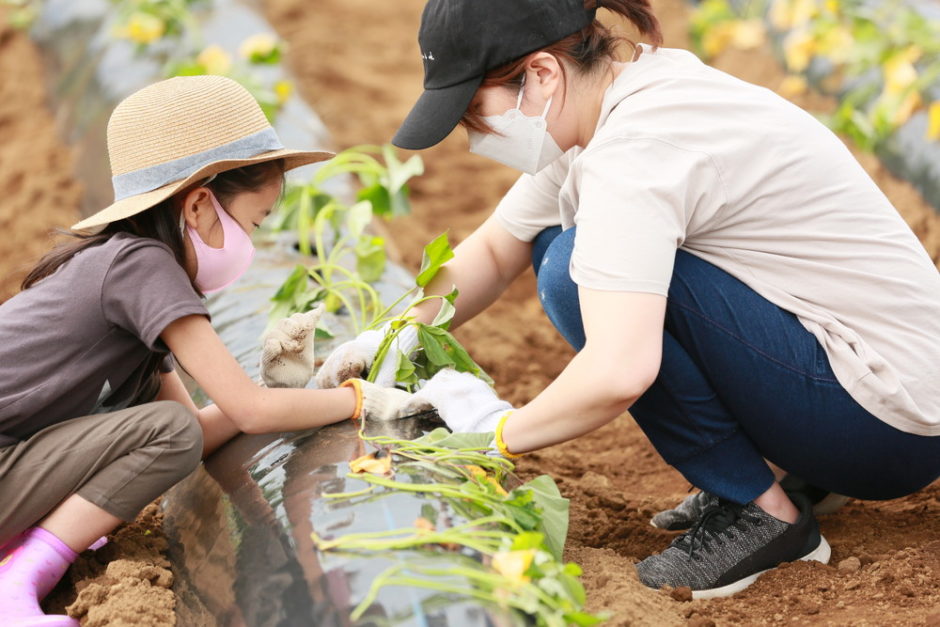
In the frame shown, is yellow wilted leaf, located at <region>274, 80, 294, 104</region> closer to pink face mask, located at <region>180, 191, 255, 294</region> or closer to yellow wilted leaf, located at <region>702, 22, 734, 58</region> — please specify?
pink face mask, located at <region>180, 191, 255, 294</region>

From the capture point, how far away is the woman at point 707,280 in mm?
1667

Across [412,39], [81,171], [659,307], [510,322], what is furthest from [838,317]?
[412,39]

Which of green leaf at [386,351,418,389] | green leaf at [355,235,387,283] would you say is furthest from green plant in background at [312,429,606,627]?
green leaf at [355,235,387,283]

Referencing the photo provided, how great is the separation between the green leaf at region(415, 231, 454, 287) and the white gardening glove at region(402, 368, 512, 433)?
258 mm

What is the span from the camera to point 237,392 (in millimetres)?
1858

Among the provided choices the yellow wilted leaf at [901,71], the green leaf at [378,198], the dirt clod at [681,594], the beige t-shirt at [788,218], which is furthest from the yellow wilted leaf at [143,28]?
the dirt clod at [681,594]

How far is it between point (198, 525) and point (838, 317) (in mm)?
1182

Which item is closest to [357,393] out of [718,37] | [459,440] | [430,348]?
[430,348]

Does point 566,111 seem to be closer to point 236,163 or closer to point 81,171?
point 236,163

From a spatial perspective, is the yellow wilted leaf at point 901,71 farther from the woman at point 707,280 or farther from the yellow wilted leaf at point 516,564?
the yellow wilted leaf at point 516,564

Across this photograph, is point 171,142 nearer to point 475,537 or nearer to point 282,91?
point 475,537

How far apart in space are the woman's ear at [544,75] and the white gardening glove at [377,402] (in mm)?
602

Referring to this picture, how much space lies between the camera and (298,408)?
1897 millimetres

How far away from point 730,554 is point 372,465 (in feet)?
2.21
